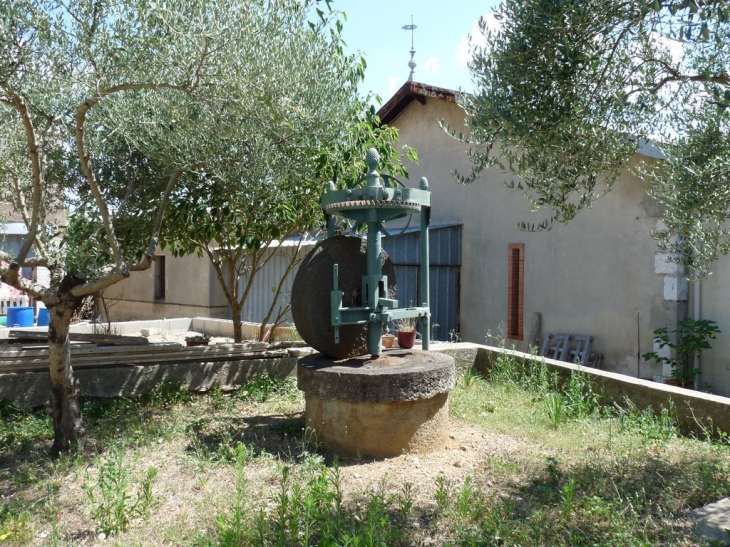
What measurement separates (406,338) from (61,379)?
3989 mm

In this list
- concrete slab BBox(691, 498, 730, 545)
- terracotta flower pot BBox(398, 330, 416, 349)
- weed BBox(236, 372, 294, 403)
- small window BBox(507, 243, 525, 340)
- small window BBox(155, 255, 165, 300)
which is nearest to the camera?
concrete slab BBox(691, 498, 730, 545)

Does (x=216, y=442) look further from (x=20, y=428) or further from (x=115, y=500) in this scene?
(x=20, y=428)

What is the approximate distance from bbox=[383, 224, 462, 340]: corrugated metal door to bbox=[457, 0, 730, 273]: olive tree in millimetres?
6882

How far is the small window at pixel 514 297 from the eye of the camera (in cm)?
1262

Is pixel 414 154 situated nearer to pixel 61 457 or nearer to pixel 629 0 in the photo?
pixel 629 0

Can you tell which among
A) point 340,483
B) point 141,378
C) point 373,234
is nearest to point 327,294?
point 373,234

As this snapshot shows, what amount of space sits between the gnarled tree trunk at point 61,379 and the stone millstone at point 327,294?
78.5 inches

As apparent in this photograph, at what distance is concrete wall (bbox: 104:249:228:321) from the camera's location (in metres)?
17.7

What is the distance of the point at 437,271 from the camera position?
13.6 metres

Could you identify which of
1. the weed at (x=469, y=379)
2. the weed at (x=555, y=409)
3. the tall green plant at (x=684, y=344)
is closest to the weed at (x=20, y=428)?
the weed at (x=469, y=379)

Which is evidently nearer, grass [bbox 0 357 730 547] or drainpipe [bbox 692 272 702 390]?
grass [bbox 0 357 730 547]

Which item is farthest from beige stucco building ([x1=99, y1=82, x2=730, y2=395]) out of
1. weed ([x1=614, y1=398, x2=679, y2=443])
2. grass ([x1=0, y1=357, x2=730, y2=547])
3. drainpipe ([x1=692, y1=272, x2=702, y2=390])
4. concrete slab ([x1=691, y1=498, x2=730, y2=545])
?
concrete slab ([x1=691, y1=498, x2=730, y2=545])

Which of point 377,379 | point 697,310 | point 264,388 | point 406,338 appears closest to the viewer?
point 377,379

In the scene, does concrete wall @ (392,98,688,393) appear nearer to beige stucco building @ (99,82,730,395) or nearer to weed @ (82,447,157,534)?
beige stucco building @ (99,82,730,395)
